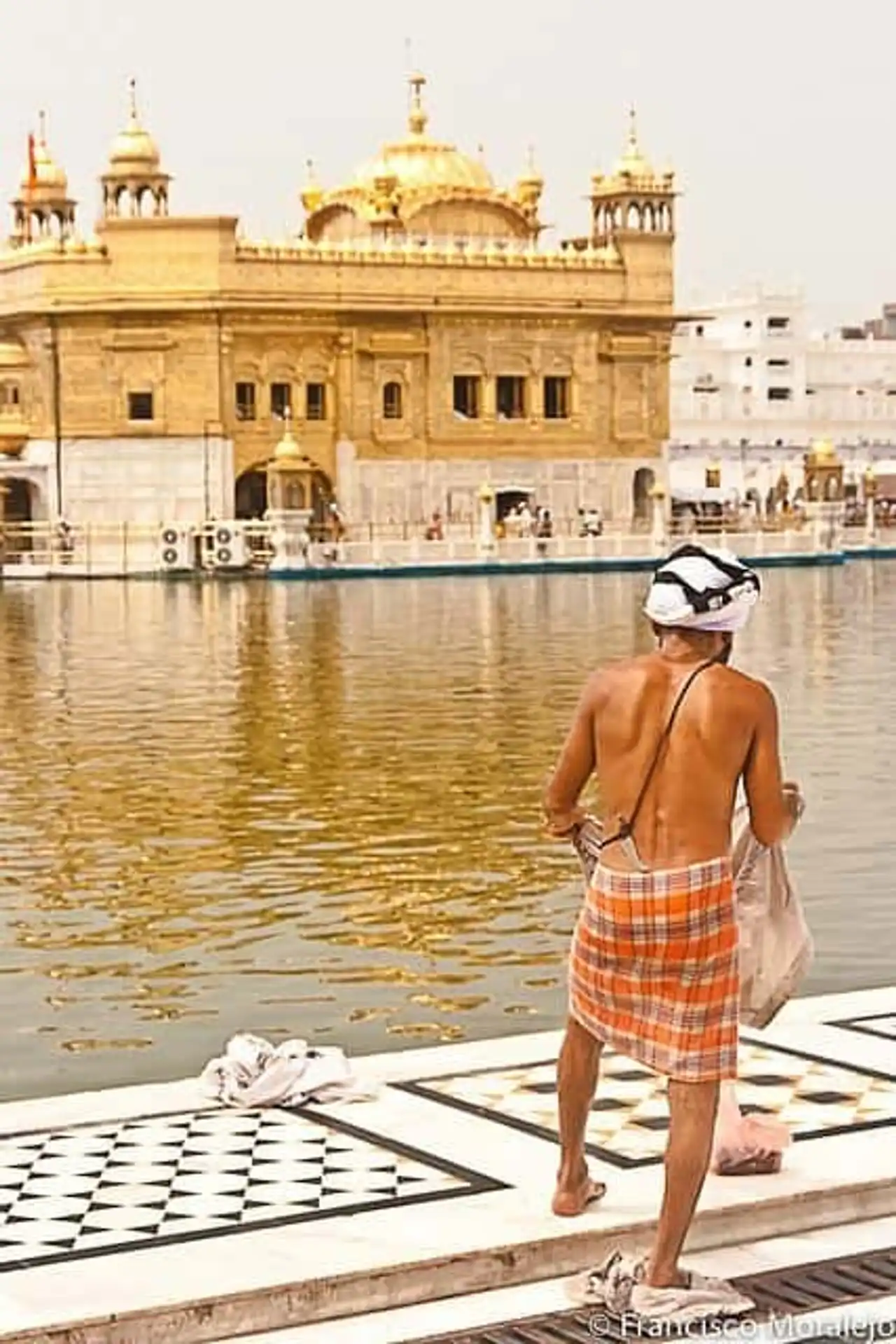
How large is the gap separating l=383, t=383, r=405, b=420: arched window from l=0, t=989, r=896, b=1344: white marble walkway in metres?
43.5

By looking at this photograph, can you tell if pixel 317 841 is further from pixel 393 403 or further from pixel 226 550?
pixel 393 403

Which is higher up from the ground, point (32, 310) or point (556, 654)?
point (32, 310)

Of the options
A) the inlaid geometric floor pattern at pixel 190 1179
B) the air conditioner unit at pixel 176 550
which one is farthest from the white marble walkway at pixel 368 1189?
the air conditioner unit at pixel 176 550

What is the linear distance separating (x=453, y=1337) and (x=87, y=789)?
8577 millimetres

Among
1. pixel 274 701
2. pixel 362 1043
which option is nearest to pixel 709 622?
pixel 362 1043

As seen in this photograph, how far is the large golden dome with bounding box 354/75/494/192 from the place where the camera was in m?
52.4

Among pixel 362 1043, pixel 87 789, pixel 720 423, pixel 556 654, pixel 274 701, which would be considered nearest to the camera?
pixel 362 1043

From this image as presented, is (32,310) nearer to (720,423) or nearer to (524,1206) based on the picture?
(720,423)

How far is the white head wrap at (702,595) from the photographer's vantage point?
4609 millimetres

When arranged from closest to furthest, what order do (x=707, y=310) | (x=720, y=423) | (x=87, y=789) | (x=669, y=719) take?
(x=669, y=719) < (x=87, y=789) < (x=720, y=423) < (x=707, y=310)

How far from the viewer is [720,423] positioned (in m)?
75.9

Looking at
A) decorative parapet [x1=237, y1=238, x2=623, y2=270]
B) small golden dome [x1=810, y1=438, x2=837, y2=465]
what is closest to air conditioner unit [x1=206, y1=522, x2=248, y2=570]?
decorative parapet [x1=237, y1=238, x2=623, y2=270]

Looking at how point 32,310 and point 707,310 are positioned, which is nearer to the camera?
point 32,310

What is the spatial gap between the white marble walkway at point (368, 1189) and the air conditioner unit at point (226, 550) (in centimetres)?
3581
